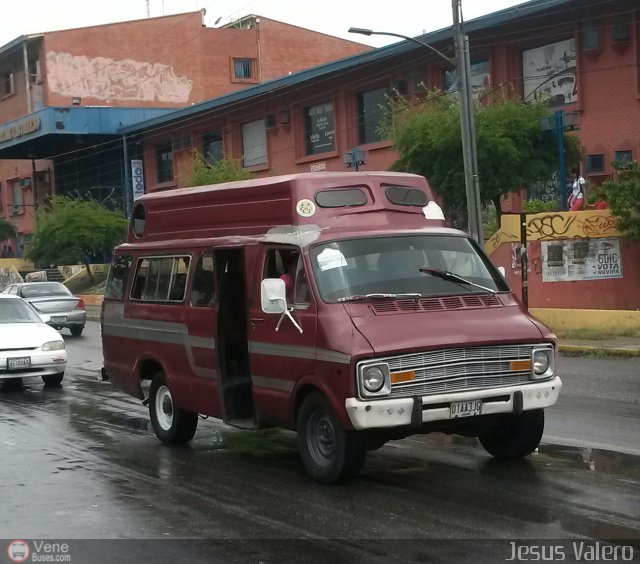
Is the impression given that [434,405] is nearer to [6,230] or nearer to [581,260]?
[581,260]

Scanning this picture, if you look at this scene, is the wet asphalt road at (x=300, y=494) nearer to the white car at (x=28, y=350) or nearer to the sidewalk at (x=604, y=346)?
the white car at (x=28, y=350)

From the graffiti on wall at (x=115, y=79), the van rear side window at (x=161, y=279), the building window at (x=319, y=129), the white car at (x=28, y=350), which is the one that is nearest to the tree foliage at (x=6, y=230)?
the graffiti on wall at (x=115, y=79)

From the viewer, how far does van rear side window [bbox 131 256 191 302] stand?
10086 millimetres

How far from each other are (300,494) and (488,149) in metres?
19.9

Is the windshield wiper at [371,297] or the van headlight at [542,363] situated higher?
the windshield wiper at [371,297]

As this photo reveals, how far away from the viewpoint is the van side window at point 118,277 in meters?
11.4

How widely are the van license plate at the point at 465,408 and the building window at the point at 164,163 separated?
44141 mm

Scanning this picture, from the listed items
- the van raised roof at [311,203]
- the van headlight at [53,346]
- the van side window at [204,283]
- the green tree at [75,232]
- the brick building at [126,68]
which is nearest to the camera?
the van raised roof at [311,203]

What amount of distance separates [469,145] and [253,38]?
4083 cm

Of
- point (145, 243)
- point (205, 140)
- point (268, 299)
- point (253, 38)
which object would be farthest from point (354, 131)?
point (268, 299)

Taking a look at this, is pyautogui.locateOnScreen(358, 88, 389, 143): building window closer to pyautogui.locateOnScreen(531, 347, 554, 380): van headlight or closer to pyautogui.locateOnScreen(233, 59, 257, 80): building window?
pyautogui.locateOnScreen(233, 59, 257, 80): building window

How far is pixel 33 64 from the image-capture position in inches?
2366

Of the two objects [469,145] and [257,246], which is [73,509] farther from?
[469,145]

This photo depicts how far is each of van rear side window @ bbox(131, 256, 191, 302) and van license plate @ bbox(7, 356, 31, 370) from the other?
472 cm
